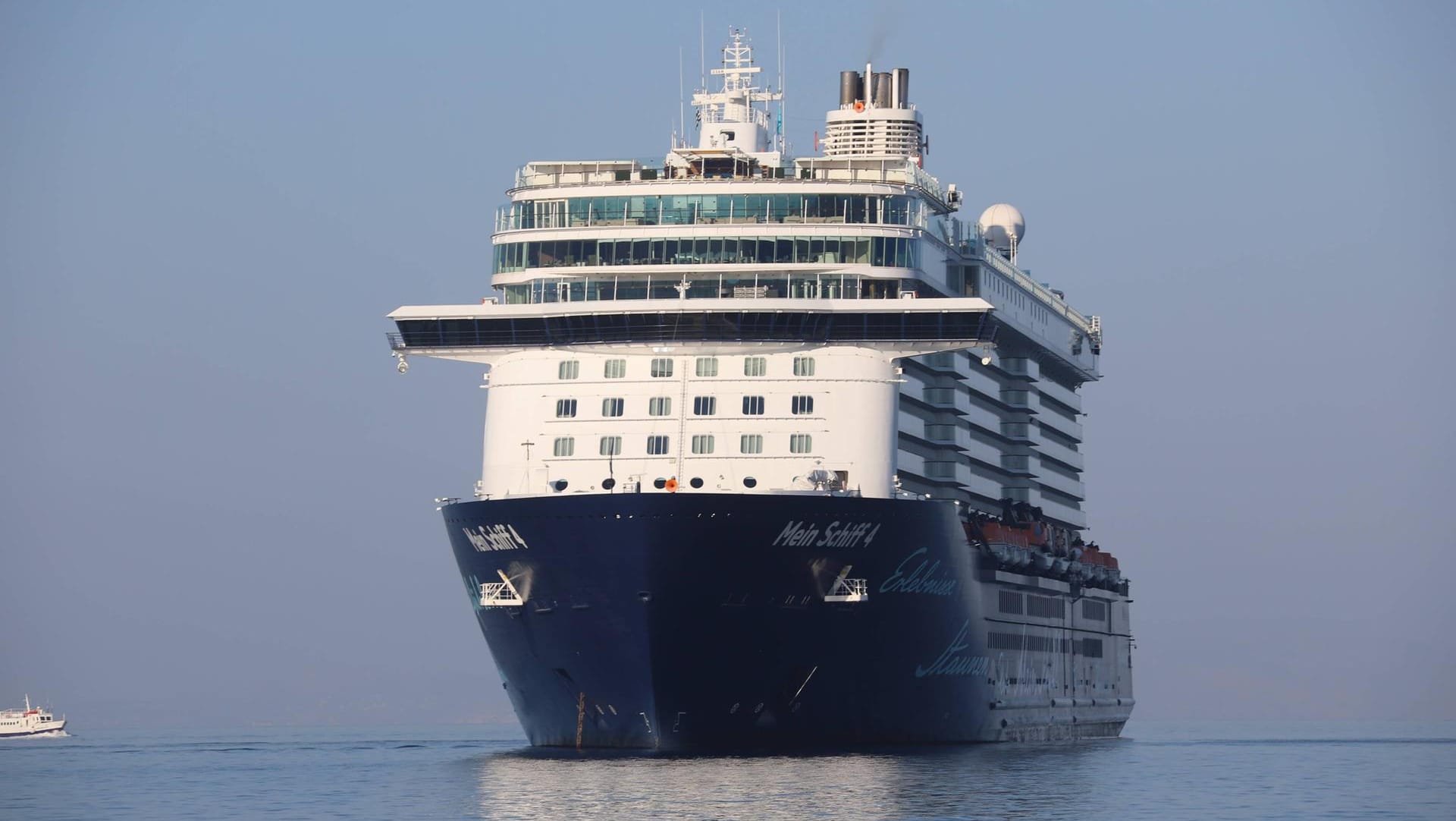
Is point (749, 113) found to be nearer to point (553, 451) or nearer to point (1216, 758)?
point (553, 451)

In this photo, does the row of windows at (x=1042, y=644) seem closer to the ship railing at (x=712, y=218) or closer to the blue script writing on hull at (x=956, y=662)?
the blue script writing on hull at (x=956, y=662)

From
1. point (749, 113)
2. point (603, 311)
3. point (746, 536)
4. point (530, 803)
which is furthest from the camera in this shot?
point (749, 113)

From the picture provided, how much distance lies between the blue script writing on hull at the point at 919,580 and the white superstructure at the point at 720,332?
2.41 m

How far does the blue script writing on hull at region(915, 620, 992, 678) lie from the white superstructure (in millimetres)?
4739

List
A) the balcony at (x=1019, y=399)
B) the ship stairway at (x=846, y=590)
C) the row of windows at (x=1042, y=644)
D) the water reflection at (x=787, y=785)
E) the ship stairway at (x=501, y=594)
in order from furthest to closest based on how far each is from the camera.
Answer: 1. the balcony at (x=1019, y=399)
2. the row of windows at (x=1042, y=644)
3. the ship stairway at (x=501, y=594)
4. the ship stairway at (x=846, y=590)
5. the water reflection at (x=787, y=785)

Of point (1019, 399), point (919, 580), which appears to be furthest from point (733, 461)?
point (1019, 399)

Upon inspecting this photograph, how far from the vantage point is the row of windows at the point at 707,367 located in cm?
6322

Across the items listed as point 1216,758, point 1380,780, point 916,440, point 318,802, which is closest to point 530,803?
point 318,802

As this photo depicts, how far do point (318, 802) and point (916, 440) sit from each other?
21.8 meters

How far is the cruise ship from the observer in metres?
58.7

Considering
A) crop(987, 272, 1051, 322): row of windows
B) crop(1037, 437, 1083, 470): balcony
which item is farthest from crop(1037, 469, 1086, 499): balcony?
crop(987, 272, 1051, 322): row of windows

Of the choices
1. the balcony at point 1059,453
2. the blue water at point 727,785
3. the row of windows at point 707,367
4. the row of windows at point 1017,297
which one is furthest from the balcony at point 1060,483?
the row of windows at point 707,367

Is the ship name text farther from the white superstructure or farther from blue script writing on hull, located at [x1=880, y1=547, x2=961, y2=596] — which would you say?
blue script writing on hull, located at [x1=880, y1=547, x2=961, y2=596]

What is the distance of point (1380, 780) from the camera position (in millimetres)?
64500
